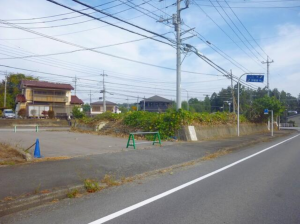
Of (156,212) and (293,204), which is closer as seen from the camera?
(156,212)

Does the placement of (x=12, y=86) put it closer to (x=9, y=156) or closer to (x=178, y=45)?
(x=178, y=45)

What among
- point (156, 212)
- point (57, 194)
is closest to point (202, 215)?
point (156, 212)

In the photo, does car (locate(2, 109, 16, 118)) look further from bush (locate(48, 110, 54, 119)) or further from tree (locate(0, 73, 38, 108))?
tree (locate(0, 73, 38, 108))

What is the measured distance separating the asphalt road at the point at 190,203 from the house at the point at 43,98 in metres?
44.2

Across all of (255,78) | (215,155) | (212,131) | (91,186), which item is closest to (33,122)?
(212,131)

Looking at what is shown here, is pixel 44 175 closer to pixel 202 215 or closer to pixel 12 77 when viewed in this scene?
pixel 202 215

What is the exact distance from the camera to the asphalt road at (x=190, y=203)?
209 inches

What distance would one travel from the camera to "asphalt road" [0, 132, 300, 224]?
5309 millimetres

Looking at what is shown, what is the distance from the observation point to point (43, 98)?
166 ft

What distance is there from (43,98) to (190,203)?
4847cm

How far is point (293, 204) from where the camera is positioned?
6.17 m

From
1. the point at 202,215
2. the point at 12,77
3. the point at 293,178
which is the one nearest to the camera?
the point at 202,215

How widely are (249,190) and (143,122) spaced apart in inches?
586

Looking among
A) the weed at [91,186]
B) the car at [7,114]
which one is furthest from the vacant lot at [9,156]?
the car at [7,114]
